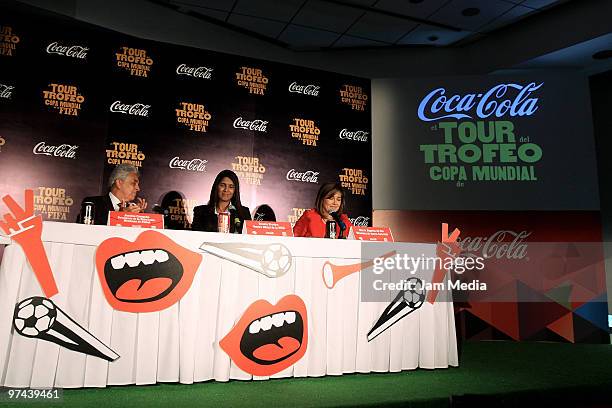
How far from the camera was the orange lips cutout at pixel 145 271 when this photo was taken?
1.81 meters

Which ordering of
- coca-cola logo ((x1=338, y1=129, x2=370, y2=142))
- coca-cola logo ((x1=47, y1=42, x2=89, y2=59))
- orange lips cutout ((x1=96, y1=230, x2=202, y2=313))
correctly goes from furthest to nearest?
coca-cola logo ((x1=338, y1=129, x2=370, y2=142))
coca-cola logo ((x1=47, y1=42, x2=89, y2=59))
orange lips cutout ((x1=96, y1=230, x2=202, y2=313))

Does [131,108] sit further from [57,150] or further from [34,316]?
[34,316]

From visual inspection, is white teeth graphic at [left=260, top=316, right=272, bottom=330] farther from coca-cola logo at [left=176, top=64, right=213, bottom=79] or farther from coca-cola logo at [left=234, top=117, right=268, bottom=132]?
coca-cola logo at [left=176, top=64, right=213, bottom=79]

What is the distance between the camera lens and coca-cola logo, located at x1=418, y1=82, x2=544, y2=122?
4641 millimetres

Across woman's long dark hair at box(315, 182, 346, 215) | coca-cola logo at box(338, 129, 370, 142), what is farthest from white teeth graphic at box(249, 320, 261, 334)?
coca-cola logo at box(338, 129, 370, 142)

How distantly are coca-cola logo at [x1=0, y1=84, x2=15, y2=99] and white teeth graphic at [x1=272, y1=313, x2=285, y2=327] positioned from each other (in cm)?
325

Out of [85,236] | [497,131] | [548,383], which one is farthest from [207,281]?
[497,131]

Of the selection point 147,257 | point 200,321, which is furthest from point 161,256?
point 200,321

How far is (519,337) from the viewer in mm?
4227

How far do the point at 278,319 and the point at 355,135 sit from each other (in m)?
3.28

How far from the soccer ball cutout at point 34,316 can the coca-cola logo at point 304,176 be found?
317cm

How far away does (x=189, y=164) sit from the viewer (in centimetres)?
430

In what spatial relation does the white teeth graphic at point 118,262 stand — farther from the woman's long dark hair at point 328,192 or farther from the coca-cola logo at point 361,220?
the coca-cola logo at point 361,220

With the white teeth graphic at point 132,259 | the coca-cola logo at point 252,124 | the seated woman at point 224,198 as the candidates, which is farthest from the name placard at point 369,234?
the coca-cola logo at point 252,124
